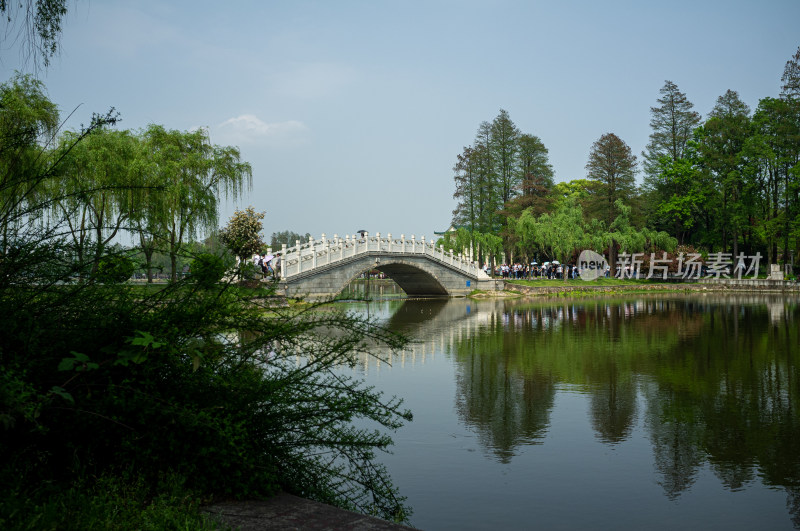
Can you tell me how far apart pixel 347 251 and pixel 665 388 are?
21.6m

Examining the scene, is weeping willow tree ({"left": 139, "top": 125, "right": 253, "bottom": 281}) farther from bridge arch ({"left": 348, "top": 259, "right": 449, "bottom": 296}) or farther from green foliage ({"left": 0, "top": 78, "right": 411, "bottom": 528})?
green foliage ({"left": 0, "top": 78, "right": 411, "bottom": 528})

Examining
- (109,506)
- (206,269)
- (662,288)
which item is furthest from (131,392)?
(662,288)

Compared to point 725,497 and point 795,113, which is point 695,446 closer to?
point 725,497

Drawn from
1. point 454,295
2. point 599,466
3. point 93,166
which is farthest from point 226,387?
point 454,295

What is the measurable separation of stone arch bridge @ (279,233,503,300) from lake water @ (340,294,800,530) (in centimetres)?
1284

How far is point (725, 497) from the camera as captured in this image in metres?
5.22

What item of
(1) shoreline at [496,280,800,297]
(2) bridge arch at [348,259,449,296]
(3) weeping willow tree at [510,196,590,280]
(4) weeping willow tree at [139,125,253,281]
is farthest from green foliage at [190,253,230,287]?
(3) weeping willow tree at [510,196,590,280]

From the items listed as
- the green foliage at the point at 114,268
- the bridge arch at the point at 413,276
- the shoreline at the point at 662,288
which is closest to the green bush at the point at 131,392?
the green foliage at the point at 114,268

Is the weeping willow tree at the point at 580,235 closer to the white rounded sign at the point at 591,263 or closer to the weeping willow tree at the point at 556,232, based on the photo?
the weeping willow tree at the point at 556,232

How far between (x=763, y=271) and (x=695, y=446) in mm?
45049

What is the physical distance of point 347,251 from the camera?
2988 centimetres

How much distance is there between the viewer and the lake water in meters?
5.08

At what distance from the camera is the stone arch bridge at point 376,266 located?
2781 cm

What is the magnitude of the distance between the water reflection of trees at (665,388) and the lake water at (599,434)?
0.09 feet
